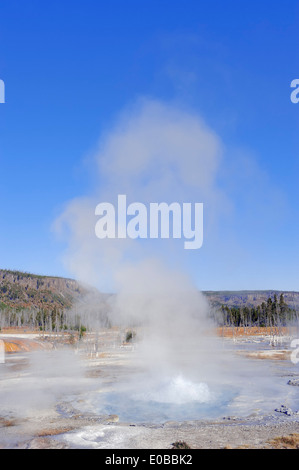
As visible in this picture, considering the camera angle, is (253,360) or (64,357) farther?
(64,357)

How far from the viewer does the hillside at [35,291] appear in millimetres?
142750

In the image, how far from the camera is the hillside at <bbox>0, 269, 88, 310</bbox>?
5620 inches

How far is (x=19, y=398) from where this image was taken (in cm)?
2128

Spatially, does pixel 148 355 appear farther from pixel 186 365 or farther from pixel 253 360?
pixel 253 360

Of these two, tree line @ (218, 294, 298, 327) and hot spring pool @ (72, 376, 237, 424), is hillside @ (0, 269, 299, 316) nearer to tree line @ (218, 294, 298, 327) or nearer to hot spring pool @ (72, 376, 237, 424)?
tree line @ (218, 294, 298, 327)

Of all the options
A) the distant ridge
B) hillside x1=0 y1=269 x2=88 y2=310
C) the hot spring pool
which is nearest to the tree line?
the distant ridge

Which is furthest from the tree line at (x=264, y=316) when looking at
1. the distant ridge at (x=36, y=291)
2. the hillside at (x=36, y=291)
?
the hillside at (x=36, y=291)

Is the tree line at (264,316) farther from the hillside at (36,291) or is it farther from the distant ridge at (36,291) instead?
the hillside at (36,291)

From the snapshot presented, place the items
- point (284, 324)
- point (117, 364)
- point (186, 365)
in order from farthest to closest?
point (284, 324), point (117, 364), point (186, 365)

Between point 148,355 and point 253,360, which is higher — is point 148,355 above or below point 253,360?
above

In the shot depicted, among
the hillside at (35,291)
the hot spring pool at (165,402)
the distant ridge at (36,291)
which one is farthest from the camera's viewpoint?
the hillside at (35,291)
